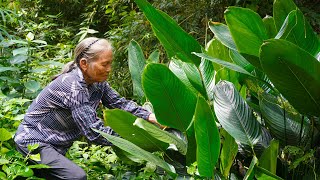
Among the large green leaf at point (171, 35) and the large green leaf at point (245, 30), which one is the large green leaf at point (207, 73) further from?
the large green leaf at point (245, 30)

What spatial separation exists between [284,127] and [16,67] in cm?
180

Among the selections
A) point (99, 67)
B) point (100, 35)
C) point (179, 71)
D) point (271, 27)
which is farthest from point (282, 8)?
point (100, 35)

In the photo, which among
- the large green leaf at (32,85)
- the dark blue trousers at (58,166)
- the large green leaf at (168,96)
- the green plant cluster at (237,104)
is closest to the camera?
the green plant cluster at (237,104)

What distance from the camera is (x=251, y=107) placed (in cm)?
204

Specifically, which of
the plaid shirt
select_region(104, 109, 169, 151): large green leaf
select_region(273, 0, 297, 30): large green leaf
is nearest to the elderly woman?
the plaid shirt

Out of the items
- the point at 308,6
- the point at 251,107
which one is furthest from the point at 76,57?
the point at 308,6

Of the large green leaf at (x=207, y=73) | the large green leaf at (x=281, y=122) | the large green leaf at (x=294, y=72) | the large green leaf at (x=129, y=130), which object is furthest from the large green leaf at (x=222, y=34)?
the large green leaf at (x=129, y=130)

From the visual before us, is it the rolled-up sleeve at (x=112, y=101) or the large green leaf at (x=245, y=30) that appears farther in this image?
the rolled-up sleeve at (x=112, y=101)

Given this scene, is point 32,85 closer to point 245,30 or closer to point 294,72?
point 245,30

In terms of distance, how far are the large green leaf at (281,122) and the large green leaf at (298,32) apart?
0.82ft

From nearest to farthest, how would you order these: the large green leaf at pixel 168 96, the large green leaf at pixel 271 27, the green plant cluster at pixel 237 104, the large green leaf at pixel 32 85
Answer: the green plant cluster at pixel 237 104
the large green leaf at pixel 168 96
the large green leaf at pixel 271 27
the large green leaf at pixel 32 85

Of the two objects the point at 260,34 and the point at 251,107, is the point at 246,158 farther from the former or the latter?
the point at 260,34

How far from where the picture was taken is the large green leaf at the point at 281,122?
6.15 ft

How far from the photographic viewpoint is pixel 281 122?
1881mm
